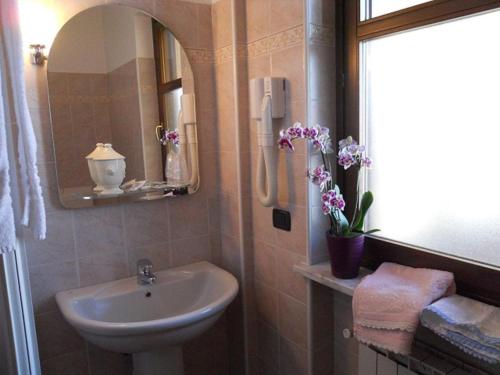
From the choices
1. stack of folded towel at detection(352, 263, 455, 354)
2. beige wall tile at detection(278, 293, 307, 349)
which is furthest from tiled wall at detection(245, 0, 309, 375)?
stack of folded towel at detection(352, 263, 455, 354)

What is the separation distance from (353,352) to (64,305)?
43.1 inches

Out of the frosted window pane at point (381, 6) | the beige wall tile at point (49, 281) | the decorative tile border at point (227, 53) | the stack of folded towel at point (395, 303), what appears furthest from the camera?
the decorative tile border at point (227, 53)

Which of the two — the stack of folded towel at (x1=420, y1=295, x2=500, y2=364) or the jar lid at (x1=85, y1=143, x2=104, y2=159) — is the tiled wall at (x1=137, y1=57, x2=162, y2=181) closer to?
the jar lid at (x1=85, y1=143, x2=104, y2=159)

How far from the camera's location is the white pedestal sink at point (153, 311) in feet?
4.35

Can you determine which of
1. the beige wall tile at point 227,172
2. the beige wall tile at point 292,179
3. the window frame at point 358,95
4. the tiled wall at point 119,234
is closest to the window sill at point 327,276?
the window frame at point 358,95

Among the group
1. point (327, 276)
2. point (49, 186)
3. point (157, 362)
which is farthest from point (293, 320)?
point (49, 186)

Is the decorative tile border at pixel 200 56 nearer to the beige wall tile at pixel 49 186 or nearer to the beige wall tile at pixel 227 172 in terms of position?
the beige wall tile at pixel 227 172

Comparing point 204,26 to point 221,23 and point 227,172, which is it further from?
point 227,172

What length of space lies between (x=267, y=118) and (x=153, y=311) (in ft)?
3.03

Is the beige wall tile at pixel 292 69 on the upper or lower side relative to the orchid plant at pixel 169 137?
upper

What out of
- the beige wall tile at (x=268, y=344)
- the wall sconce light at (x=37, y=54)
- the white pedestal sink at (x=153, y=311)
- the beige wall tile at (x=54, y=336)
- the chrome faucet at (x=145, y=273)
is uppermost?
the wall sconce light at (x=37, y=54)

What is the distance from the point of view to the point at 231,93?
5.65ft

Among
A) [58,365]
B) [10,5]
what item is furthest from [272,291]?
[10,5]

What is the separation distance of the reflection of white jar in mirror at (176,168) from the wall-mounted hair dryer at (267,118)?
1.32 feet
